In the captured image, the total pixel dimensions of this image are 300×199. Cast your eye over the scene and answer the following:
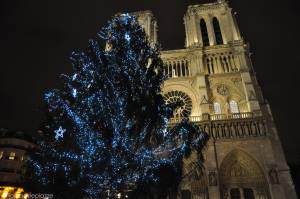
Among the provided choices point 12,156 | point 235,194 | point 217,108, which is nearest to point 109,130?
point 235,194

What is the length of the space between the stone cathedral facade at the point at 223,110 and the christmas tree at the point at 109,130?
3521mm

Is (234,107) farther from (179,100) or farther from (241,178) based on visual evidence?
(241,178)

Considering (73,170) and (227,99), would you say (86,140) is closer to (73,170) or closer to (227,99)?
(73,170)

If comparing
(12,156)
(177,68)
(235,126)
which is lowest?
(12,156)

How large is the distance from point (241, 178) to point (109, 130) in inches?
468

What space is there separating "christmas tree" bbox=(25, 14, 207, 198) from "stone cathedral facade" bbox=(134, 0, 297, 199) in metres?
3.52

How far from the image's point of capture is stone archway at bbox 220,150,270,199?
16.8 meters

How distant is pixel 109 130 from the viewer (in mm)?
9781

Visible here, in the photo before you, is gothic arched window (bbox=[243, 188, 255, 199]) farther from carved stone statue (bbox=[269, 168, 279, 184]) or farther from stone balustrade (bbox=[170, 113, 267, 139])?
stone balustrade (bbox=[170, 113, 267, 139])

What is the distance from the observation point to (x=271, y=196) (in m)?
16.2

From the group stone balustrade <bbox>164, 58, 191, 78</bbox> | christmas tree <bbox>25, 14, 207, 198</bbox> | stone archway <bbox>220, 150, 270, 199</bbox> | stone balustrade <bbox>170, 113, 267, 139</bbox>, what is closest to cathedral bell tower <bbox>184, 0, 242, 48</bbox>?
stone balustrade <bbox>164, 58, 191, 78</bbox>

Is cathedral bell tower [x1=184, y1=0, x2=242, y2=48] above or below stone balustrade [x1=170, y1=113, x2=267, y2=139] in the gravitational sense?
above

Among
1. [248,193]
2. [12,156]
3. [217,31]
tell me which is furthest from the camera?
[217,31]

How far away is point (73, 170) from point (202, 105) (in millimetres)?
13305
